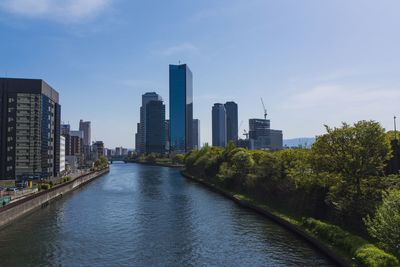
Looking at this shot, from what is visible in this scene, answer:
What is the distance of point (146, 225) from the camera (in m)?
59.4

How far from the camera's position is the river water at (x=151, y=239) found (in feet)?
132

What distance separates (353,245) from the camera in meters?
37.1

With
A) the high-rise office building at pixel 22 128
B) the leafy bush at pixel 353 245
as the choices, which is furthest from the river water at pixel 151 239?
the high-rise office building at pixel 22 128

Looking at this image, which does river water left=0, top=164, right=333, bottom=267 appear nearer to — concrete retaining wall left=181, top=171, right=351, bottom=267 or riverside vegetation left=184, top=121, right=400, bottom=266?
concrete retaining wall left=181, top=171, right=351, bottom=267

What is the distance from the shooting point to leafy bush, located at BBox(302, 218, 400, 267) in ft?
104

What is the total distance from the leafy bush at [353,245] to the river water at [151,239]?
2196mm

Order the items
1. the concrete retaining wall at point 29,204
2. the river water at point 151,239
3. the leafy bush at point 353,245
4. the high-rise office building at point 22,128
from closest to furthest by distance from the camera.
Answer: the leafy bush at point 353,245 → the river water at point 151,239 → the concrete retaining wall at point 29,204 → the high-rise office building at point 22,128

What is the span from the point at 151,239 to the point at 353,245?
24.6m

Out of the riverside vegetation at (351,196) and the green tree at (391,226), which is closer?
the green tree at (391,226)

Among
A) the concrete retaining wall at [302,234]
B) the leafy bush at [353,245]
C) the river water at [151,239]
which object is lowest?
the river water at [151,239]

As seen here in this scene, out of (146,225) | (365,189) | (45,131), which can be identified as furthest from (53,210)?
(45,131)

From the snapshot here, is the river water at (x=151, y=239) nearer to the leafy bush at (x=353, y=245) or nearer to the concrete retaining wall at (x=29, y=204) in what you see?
the concrete retaining wall at (x=29, y=204)

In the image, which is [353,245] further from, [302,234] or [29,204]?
[29,204]

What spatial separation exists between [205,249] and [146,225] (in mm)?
16892
